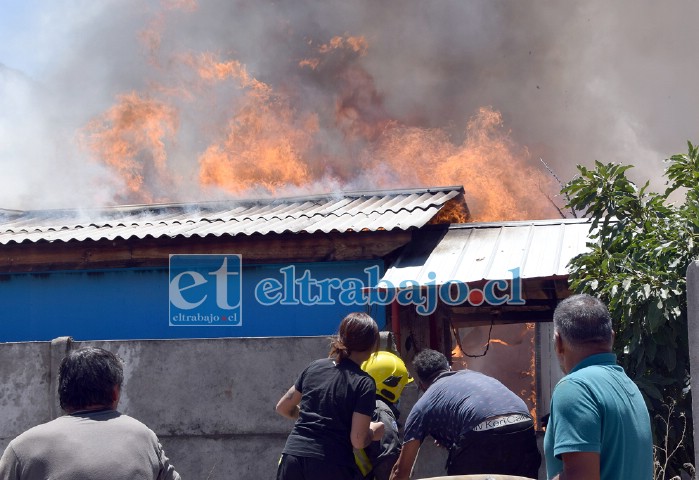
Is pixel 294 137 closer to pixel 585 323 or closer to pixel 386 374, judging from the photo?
pixel 386 374

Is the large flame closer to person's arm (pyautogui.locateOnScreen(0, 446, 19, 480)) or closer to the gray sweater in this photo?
the gray sweater

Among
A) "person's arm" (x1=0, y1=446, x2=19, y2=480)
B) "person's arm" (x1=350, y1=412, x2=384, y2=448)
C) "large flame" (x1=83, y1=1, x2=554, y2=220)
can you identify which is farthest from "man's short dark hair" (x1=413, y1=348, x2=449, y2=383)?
"large flame" (x1=83, y1=1, x2=554, y2=220)

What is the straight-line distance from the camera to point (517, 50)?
19094mm

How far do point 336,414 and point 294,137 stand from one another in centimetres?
1363

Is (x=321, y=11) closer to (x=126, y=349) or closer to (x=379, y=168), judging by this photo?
(x=379, y=168)

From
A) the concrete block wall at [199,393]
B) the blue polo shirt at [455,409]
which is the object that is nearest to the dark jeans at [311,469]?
the blue polo shirt at [455,409]

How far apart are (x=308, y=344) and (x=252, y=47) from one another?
13.3m

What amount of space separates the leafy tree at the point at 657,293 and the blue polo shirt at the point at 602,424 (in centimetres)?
285

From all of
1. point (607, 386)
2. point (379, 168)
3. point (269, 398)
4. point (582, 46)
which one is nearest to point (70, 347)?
point (269, 398)

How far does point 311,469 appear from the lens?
15.1ft

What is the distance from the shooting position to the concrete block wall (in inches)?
276

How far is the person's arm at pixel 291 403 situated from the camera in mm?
4988

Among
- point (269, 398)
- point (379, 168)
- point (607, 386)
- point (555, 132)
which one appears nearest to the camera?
point (607, 386)

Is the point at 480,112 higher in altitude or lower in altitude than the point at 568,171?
higher
